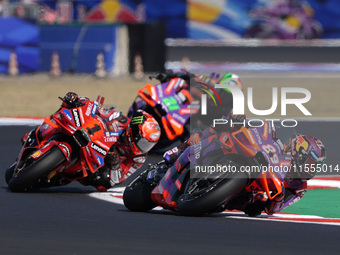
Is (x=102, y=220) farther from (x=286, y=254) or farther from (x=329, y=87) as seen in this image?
(x=329, y=87)

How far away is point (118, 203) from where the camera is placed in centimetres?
859

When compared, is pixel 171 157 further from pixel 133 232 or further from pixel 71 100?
pixel 71 100

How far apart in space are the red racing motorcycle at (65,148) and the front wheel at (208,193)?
1.86m

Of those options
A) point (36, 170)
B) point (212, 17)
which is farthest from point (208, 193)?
point (212, 17)

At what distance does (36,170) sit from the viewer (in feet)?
28.7

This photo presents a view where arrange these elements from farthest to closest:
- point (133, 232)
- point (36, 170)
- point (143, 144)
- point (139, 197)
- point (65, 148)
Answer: point (143, 144) < point (65, 148) < point (36, 170) < point (139, 197) < point (133, 232)

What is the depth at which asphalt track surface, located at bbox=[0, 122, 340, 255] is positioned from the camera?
612 cm

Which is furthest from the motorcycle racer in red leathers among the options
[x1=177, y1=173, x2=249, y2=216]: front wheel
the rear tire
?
[x1=177, y1=173, x2=249, y2=216]: front wheel

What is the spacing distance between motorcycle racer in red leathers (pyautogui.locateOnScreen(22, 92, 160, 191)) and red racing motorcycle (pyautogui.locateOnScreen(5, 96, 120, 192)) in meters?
0.06

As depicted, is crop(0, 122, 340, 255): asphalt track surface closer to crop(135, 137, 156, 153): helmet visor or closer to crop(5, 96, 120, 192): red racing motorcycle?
crop(5, 96, 120, 192): red racing motorcycle

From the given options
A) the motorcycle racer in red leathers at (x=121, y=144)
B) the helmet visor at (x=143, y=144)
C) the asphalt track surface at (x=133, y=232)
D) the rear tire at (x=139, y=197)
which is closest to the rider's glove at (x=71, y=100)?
the motorcycle racer in red leathers at (x=121, y=144)

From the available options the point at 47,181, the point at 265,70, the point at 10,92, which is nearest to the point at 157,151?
the point at 47,181

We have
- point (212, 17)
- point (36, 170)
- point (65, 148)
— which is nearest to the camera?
point (36, 170)

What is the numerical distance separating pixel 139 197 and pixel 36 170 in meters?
1.29
